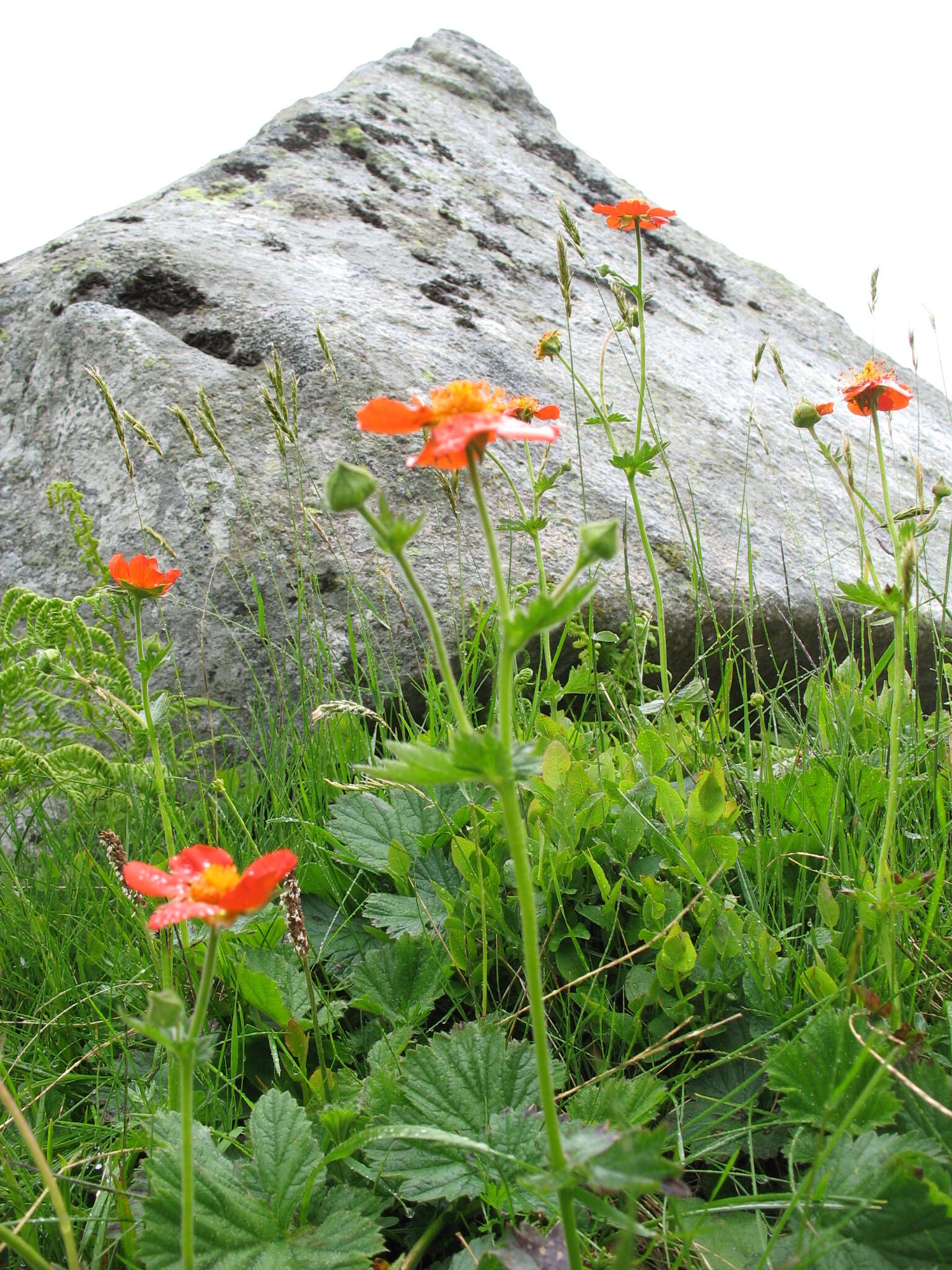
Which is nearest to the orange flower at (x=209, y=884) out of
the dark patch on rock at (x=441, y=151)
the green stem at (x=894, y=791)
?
the green stem at (x=894, y=791)

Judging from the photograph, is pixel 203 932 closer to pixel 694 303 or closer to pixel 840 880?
pixel 840 880

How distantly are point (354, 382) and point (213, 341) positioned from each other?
0.62m

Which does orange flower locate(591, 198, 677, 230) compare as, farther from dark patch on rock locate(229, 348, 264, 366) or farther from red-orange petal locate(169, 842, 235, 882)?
red-orange petal locate(169, 842, 235, 882)

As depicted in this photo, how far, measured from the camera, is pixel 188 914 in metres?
0.82

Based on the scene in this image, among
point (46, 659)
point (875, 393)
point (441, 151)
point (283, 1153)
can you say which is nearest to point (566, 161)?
point (441, 151)

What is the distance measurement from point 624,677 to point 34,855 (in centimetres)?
172

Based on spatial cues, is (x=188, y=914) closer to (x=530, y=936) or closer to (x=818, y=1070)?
(x=530, y=936)

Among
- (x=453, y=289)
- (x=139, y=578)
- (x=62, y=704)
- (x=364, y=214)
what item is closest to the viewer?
(x=139, y=578)

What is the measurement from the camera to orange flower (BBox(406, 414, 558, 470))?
0.81m

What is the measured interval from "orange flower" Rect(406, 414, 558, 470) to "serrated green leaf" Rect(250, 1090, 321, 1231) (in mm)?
835

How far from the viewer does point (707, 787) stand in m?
1.46

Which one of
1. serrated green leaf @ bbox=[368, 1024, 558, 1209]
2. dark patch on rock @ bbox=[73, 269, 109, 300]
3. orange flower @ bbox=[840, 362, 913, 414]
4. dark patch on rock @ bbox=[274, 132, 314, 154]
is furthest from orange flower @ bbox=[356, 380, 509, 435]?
dark patch on rock @ bbox=[274, 132, 314, 154]

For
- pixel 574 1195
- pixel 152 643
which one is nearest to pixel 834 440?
pixel 152 643

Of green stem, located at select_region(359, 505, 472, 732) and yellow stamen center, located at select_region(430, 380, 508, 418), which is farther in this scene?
yellow stamen center, located at select_region(430, 380, 508, 418)
